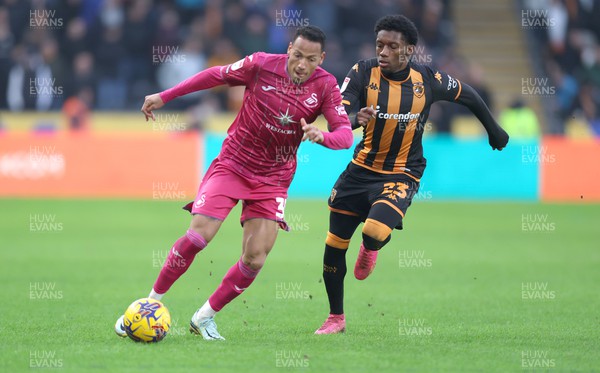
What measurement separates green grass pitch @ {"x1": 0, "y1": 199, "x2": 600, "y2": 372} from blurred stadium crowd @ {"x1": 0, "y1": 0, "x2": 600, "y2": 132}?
4.51 meters

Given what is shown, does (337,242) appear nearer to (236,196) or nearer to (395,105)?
(236,196)

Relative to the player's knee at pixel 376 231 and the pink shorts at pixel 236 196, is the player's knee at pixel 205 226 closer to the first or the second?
the pink shorts at pixel 236 196

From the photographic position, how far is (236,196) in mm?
8086

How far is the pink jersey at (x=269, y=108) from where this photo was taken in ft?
26.5

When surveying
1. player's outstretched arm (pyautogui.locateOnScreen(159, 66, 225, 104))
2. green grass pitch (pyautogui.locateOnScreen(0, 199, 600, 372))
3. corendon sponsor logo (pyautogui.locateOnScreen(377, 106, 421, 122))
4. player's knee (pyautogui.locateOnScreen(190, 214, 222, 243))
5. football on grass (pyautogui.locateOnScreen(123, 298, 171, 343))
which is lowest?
green grass pitch (pyautogui.locateOnScreen(0, 199, 600, 372))

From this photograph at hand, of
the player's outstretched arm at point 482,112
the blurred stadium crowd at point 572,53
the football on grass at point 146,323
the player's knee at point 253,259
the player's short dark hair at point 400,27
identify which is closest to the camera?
the football on grass at point 146,323

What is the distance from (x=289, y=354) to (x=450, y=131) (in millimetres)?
16129

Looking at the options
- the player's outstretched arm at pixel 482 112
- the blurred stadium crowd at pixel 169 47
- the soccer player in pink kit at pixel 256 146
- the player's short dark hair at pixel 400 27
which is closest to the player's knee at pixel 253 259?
the soccer player in pink kit at pixel 256 146

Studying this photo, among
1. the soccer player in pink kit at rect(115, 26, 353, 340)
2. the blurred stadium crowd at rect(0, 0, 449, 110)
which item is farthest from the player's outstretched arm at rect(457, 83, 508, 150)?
the blurred stadium crowd at rect(0, 0, 449, 110)

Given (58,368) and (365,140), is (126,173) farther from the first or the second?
(58,368)

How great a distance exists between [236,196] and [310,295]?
278 cm

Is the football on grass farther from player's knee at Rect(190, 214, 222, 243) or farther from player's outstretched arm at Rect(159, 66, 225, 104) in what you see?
player's outstretched arm at Rect(159, 66, 225, 104)

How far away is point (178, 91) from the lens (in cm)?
801

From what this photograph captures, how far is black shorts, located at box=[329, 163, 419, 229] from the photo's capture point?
873 cm
